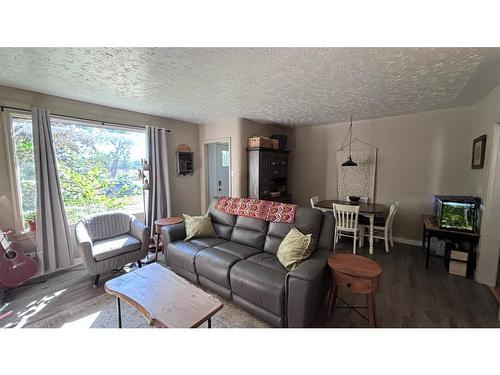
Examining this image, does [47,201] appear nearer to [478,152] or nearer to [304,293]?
[304,293]

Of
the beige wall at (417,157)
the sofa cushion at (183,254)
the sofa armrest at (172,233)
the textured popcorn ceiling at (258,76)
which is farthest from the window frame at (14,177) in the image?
the beige wall at (417,157)

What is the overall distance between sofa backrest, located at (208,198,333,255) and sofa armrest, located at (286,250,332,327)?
1.51ft

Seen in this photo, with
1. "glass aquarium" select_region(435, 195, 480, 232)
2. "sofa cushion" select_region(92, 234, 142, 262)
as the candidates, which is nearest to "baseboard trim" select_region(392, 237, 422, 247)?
"glass aquarium" select_region(435, 195, 480, 232)

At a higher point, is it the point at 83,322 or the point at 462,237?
the point at 462,237

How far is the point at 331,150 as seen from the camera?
450 centimetres

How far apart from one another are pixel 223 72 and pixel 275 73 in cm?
51

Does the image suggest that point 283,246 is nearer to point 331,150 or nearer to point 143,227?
point 143,227

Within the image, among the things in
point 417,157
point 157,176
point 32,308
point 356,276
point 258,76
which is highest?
point 258,76

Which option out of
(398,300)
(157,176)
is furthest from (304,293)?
(157,176)

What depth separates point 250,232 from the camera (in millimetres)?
2484

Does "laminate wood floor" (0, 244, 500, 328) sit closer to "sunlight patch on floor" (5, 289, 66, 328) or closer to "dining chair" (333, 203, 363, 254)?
"sunlight patch on floor" (5, 289, 66, 328)

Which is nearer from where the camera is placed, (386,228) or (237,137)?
(386,228)

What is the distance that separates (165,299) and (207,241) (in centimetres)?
111
